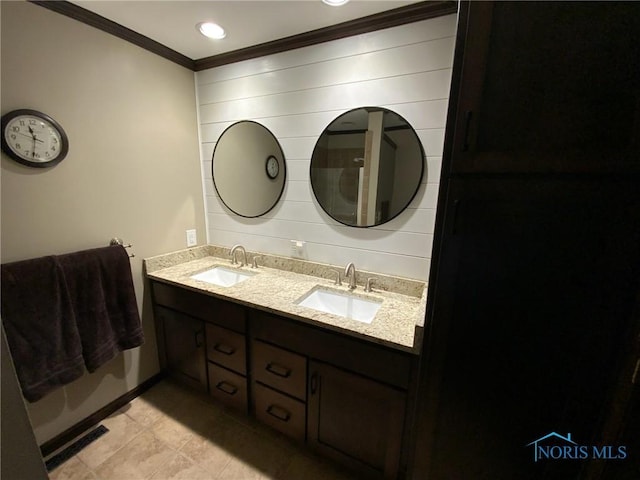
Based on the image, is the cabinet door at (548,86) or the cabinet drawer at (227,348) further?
the cabinet drawer at (227,348)

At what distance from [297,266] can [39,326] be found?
1.36 meters

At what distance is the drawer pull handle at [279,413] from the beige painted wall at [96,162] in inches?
41.9

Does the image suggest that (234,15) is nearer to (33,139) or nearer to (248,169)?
(248,169)

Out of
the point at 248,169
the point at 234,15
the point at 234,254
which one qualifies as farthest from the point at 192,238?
the point at 234,15

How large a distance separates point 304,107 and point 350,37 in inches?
17.5

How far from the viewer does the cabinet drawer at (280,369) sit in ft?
4.36

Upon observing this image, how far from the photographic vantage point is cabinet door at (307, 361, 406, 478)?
114 cm

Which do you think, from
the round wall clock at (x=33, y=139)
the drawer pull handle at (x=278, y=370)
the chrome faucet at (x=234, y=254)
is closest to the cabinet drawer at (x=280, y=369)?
the drawer pull handle at (x=278, y=370)

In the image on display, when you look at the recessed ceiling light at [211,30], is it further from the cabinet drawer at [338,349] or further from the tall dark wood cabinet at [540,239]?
the cabinet drawer at [338,349]

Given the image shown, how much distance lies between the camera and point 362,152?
1531 millimetres

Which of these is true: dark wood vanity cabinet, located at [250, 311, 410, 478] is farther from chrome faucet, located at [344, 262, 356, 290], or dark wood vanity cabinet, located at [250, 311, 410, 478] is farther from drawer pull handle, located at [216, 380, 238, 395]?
chrome faucet, located at [344, 262, 356, 290]

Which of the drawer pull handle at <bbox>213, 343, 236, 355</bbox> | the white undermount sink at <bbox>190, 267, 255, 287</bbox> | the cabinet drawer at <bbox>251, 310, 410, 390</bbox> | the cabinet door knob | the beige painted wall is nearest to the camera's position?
the cabinet drawer at <bbox>251, 310, 410, 390</bbox>

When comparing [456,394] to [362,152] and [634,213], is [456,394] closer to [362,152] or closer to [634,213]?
[634,213]

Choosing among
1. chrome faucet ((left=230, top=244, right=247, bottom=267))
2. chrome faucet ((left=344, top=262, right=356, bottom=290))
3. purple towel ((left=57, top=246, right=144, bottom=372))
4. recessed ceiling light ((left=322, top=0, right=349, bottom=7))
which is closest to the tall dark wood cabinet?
chrome faucet ((left=344, top=262, right=356, bottom=290))
